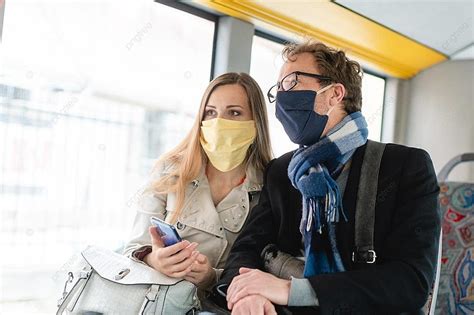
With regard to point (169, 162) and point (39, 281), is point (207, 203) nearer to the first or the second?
point (169, 162)

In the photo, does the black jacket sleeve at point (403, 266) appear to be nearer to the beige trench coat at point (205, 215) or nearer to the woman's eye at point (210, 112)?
the beige trench coat at point (205, 215)

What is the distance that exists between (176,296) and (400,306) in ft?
2.04

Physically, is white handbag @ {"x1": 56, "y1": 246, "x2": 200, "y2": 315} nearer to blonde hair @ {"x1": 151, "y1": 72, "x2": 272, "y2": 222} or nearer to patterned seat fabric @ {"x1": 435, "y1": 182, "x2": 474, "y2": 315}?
blonde hair @ {"x1": 151, "y1": 72, "x2": 272, "y2": 222}

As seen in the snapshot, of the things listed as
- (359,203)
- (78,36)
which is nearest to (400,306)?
(359,203)

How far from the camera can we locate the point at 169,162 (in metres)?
1.96

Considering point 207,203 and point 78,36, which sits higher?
point 78,36


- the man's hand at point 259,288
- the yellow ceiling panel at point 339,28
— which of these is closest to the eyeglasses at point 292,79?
the man's hand at point 259,288

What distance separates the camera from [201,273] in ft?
5.32

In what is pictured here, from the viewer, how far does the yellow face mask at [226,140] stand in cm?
186

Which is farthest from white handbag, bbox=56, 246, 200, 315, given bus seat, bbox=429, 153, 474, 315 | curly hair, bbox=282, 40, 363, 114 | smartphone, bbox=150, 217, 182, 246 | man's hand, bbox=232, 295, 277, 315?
bus seat, bbox=429, 153, 474, 315

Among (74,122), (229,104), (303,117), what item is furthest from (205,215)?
(74,122)

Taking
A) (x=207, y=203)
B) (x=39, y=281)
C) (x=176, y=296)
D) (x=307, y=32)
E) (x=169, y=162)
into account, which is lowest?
(x=39, y=281)

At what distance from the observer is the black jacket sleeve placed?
1290 mm

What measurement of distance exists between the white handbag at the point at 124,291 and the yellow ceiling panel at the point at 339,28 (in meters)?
1.61
